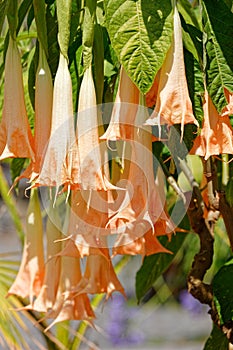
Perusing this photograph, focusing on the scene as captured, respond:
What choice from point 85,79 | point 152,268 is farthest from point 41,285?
point 85,79

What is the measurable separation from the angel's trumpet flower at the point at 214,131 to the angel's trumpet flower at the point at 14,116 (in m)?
0.18

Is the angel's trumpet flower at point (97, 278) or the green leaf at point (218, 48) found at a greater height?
the green leaf at point (218, 48)

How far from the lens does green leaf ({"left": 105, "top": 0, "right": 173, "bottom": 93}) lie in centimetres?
60

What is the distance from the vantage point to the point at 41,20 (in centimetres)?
70

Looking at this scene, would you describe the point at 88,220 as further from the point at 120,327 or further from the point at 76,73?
the point at 120,327

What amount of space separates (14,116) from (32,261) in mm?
314

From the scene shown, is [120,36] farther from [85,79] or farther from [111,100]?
[111,100]

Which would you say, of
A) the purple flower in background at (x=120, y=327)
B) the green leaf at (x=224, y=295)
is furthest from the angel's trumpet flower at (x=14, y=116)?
the purple flower in background at (x=120, y=327)

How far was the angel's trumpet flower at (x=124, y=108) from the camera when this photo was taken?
670mm

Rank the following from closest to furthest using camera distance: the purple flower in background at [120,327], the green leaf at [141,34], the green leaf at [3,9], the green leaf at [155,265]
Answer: the green leaf at [141,34]
the green leaf at [3,9]
the green leaf at [155,265]
the purple flower in background at [120,327]

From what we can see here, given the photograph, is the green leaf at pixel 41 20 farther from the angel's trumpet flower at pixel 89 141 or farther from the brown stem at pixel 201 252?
the brown stem at pixel 201 252

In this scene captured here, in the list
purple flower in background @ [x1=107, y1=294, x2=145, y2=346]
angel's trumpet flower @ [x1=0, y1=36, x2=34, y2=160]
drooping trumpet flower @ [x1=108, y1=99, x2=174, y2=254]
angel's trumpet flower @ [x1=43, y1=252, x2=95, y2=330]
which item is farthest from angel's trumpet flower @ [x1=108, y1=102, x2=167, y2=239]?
purple flower in background @ [x1=107, y1=294, x2=145, y2=346]

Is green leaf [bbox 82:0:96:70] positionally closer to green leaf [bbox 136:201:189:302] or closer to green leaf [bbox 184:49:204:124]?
green leaf [bbox 184:49:204:124]

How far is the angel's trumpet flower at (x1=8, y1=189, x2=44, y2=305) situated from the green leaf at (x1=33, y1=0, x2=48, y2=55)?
310mm
